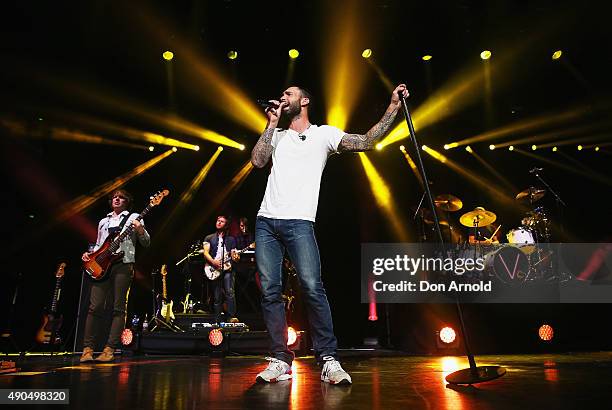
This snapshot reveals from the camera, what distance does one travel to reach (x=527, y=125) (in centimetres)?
935

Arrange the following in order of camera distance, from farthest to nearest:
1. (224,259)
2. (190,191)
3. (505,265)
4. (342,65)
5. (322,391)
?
(190,191) → (342,65) → (224,259) → (505,265) → (322,391)

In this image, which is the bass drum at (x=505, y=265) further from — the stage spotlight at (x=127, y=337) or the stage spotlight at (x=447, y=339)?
the stage spotlight at (x=127, y=337)

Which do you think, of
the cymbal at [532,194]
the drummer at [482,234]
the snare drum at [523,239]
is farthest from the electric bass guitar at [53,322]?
the cymbal at [532,194]

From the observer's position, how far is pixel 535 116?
908cm

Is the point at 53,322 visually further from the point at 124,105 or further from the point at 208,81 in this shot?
the point at 208,81

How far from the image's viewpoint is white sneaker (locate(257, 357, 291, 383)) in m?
2.84

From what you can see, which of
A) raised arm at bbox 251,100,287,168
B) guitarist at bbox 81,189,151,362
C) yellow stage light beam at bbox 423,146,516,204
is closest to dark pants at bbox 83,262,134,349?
guitarist at bbox 81,189,151,362

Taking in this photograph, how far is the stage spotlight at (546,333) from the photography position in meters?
6.53

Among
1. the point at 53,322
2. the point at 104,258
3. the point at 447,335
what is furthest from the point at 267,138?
the point at 53,322

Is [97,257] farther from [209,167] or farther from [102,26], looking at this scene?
[209,167]

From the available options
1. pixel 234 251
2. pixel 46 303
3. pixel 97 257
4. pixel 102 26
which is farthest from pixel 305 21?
pixel 46 303

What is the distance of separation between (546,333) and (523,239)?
1.39m

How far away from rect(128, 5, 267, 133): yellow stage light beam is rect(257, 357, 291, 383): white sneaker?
5.21 meters

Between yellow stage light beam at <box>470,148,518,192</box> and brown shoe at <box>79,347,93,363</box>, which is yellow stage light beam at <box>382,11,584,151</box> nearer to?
yellow stage light beam at <box>470,148,518,192</box>
